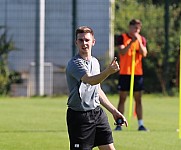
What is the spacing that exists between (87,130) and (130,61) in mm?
6773

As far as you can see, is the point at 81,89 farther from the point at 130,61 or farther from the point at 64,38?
the point at 64,38

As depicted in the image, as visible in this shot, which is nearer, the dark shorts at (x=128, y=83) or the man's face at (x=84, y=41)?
the man's face at (x=84, y=41)

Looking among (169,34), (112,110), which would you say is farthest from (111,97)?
(112,110)

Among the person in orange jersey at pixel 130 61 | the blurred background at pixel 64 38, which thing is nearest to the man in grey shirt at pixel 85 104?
the person in orange jersey at pixel 130 61

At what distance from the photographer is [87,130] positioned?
7.73 meters

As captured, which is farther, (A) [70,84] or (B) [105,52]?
(B) [105,52]

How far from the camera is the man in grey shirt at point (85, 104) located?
24.8ft

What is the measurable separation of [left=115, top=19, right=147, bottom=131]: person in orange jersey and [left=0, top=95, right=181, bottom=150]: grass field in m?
0.47

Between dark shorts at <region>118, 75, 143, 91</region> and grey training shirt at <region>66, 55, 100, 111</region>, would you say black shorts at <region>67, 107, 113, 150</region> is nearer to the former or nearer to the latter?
grey training shirt at <region>66, 55, 100, 111</region>

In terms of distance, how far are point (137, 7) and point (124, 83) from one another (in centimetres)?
1530

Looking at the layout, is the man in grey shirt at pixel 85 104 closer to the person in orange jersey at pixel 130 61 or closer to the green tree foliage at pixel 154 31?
the person in orange jersey at pixel 130 61

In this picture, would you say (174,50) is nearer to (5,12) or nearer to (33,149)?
(5,12)

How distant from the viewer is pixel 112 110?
25.8 feet

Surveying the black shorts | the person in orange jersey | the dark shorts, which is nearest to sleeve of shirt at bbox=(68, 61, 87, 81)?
the black shorts
